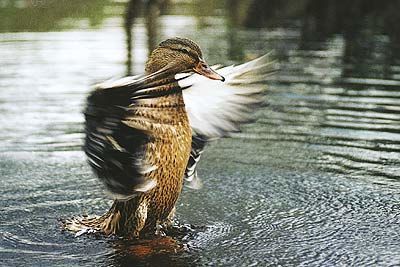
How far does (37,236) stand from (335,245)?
194cm

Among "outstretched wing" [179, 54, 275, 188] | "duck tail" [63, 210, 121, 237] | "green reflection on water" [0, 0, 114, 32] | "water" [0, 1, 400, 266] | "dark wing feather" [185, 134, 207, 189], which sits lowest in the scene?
"green reflection on water" [0, 0, 114, 32]

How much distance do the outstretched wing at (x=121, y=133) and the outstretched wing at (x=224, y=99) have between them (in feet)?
2.45

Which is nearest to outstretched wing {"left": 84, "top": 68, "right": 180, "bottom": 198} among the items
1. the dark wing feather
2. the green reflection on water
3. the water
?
the water

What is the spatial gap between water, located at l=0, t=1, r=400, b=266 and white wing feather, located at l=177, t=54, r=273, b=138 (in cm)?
64

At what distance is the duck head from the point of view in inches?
215

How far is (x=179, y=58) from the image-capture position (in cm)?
547

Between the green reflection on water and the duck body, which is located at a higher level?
the duck body

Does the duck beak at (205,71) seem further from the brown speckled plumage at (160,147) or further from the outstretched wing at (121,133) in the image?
→ the outstretched wing at (121,133)

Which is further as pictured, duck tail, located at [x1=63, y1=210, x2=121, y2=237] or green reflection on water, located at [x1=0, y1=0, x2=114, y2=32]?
green reflection on water, located at [x1=0, y1=0, x2=114, y2=32]

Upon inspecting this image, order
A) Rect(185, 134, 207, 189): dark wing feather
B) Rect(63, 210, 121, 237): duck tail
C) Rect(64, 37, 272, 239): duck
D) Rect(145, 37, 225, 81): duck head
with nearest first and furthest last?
Rect(64, 37, 272, 239): duck, Rect(145, 37, 225, 81): duck head, Rect(63, 210, 121, 237): duck tail, Rect(185, 134, 207, 189): dark wing feather

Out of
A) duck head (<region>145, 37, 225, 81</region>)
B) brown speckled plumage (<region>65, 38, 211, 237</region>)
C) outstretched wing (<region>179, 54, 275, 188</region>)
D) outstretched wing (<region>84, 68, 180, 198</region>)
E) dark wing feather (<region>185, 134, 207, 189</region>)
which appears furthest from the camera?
dark wing feather (<region>185, 134, 207, 189</region>)

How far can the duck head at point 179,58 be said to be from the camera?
5.45 m

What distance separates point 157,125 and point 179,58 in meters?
0.44

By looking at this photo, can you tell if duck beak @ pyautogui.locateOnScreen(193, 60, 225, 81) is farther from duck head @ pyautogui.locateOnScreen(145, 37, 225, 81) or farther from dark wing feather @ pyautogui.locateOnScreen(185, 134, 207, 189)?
dark wing feather @ pyautogui.locateOnScreen(185, 134, 207, 189)
